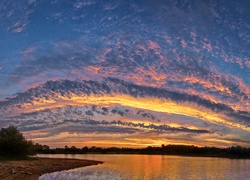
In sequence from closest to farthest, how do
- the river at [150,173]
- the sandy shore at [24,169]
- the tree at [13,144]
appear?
the sandy shore at [24,169], the river at [150,173], the tree at [13,144]

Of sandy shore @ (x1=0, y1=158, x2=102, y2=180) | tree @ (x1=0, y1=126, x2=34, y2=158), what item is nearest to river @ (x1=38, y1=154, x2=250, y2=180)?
sandy shore @ (x1=0, y1=158, x2=102, y2=180)

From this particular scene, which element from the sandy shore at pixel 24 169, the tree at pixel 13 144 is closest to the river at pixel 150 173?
the sandy shore at pixel 24 169

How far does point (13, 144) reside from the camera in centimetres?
7825

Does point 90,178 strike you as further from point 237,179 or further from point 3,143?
point 3,143

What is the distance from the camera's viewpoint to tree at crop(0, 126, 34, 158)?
7756 cm

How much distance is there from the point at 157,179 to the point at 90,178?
1181 cm

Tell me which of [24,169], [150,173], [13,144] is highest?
[13,144]

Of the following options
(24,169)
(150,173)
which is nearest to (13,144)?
(24,169)

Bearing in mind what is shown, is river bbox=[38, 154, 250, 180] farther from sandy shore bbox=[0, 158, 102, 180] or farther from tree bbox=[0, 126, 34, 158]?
tree bbox=[0, 126, 34, 158]

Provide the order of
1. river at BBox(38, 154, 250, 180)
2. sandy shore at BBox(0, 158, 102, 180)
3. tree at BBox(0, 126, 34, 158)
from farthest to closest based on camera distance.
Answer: tree at BBox(0, 126, 34, 158), river at BBox(38, 154, 250, 180), sandy shore at BBox(0, 158, 102, 180)

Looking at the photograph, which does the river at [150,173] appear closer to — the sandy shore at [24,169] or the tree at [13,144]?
the sandy shore at [24,169]

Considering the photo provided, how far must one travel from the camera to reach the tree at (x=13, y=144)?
77562 millimetres

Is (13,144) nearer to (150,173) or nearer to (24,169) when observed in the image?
(24,169)

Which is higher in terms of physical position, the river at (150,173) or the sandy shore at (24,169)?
Answer: the sandy shore at (24,169)
